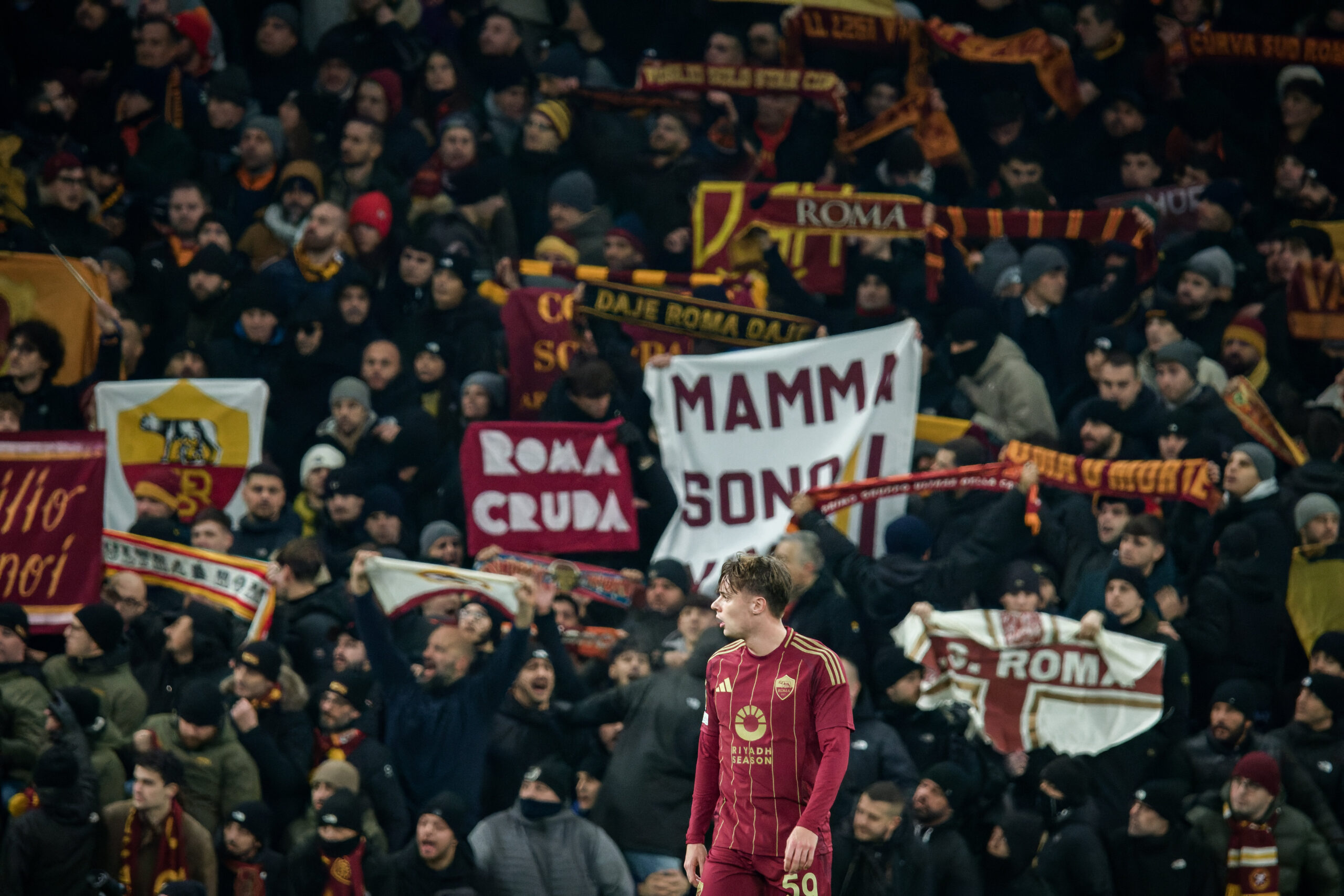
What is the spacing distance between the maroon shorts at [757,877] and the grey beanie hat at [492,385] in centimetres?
633

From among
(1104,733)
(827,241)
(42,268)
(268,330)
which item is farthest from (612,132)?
(1104,733)

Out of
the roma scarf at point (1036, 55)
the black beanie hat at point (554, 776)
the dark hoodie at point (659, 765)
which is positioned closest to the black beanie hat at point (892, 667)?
the dark hoodie at point (659, 765)

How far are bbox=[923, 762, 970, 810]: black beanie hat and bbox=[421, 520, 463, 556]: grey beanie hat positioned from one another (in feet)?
11.7

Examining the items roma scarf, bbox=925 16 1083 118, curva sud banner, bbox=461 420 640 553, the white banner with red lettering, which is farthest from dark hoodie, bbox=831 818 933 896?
roma scarf, bbox=925 16 1083 118

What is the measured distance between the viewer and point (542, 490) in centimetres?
1263

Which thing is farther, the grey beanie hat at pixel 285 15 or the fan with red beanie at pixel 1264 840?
the grey beanie hat at pixel 285 15

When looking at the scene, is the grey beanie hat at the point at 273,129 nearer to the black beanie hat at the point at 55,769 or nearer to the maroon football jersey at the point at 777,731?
the black beanie hat at the point at 55,769

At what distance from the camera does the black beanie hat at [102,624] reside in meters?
10.3

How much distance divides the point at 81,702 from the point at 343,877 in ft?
5.29

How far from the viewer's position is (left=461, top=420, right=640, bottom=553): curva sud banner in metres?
12.6

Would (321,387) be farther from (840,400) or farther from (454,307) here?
(840,400)

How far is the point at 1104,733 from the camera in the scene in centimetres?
1076

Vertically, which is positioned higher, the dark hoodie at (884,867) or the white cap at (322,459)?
the white cap at (322,459)

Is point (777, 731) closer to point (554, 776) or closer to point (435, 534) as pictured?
point (554, 776)
